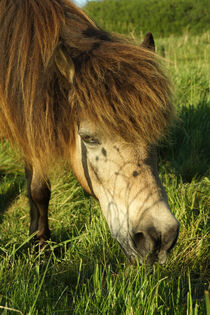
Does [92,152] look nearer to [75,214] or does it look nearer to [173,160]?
[75,214]

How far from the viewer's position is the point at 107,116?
1.72 meters

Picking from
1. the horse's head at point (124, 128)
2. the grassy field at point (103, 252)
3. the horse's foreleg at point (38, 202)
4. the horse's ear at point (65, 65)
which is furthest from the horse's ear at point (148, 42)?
the horse's foreleg at point (38, 202)

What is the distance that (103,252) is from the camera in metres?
2.09

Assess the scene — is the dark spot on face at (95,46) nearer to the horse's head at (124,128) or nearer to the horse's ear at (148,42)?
the horse's head at (124,128)

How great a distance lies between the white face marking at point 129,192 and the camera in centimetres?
159

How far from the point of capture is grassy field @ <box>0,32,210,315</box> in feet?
4.93

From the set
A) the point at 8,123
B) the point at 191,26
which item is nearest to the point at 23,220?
the point at 8,123

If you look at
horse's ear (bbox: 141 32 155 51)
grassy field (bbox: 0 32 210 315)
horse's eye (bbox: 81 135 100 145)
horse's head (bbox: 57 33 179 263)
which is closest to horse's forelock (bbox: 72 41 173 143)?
horse's head (bbox: 57 33 179 263)

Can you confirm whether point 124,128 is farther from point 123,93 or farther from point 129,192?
point 129,192

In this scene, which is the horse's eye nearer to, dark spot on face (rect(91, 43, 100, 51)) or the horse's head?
the horse's head

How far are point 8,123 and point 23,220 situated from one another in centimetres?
124

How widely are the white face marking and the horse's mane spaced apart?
9cm

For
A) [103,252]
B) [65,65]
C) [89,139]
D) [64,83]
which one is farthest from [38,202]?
[65,65]

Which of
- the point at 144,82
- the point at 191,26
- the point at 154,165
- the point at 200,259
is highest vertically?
the point at 191,26
